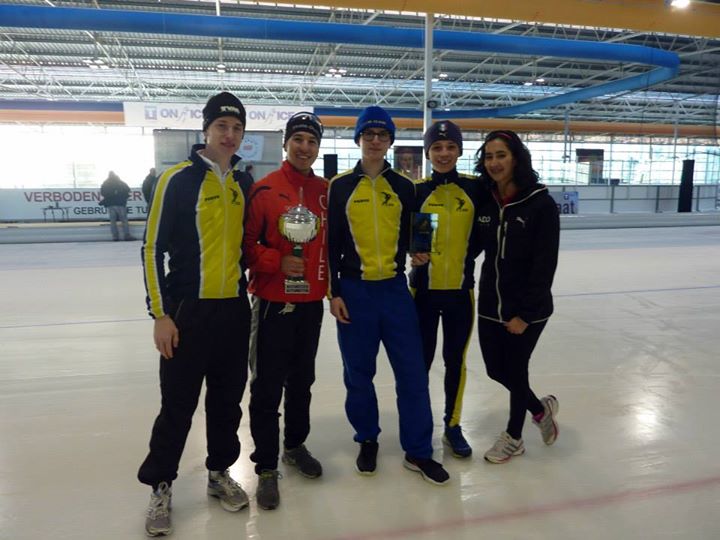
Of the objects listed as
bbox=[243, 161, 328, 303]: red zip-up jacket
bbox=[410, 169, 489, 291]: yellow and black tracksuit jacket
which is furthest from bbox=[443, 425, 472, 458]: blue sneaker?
bbox=[243, 161, 328, 303]: red zip-up jacket

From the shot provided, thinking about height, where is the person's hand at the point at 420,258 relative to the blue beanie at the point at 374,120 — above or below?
below

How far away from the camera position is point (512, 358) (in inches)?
90.8

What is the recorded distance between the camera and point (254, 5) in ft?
34.5

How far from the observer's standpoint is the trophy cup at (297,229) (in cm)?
192

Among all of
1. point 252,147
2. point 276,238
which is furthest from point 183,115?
point 276,238

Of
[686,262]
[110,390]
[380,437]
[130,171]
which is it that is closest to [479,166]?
[380,437]

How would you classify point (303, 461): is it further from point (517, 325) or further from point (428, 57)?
point (428, 57)

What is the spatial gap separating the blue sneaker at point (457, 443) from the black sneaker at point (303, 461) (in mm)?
633

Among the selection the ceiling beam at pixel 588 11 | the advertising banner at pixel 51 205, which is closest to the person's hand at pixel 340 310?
the ceiling beam at pixel 588 11

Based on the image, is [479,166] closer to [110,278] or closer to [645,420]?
[645,420]

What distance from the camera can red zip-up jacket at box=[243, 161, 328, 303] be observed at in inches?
79.4

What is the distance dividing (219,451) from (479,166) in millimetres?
1622

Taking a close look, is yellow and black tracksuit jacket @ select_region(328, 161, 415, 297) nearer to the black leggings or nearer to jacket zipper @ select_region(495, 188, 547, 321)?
jacket zipper @ select_region(495, 188, 547, 321)

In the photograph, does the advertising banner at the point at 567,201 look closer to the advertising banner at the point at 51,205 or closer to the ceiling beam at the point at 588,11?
the ceiling beam at the point at 588,11
